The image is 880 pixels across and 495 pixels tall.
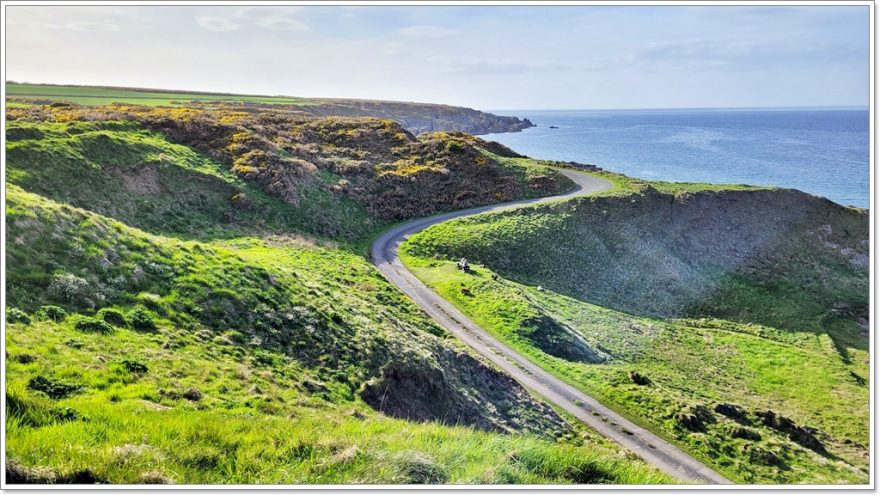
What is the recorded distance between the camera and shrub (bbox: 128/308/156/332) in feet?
51.4

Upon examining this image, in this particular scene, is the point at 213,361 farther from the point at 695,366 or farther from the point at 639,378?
the point at 695,366

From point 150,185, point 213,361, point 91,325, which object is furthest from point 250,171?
point 213,361

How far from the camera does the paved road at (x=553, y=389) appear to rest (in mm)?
21531

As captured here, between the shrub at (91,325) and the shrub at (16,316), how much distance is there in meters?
1.10

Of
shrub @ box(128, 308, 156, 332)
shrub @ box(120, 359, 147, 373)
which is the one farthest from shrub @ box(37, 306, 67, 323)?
shrub @ box(120, 359, 147, 373)

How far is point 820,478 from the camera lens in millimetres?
21656

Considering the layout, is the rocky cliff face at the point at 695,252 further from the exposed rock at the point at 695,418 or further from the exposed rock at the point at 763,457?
the exposed rock at the point at 763,457

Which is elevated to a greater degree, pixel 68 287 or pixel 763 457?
pixel 68 287

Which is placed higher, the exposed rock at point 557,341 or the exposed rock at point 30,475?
the exposed rock at point 30,475

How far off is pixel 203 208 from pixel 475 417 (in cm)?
3392

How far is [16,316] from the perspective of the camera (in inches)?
527

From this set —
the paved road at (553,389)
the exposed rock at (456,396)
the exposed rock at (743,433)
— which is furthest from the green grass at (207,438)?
the exposed rock at (743,433)

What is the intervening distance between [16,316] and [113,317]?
2407mm

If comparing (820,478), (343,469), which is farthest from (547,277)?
(343,469)
